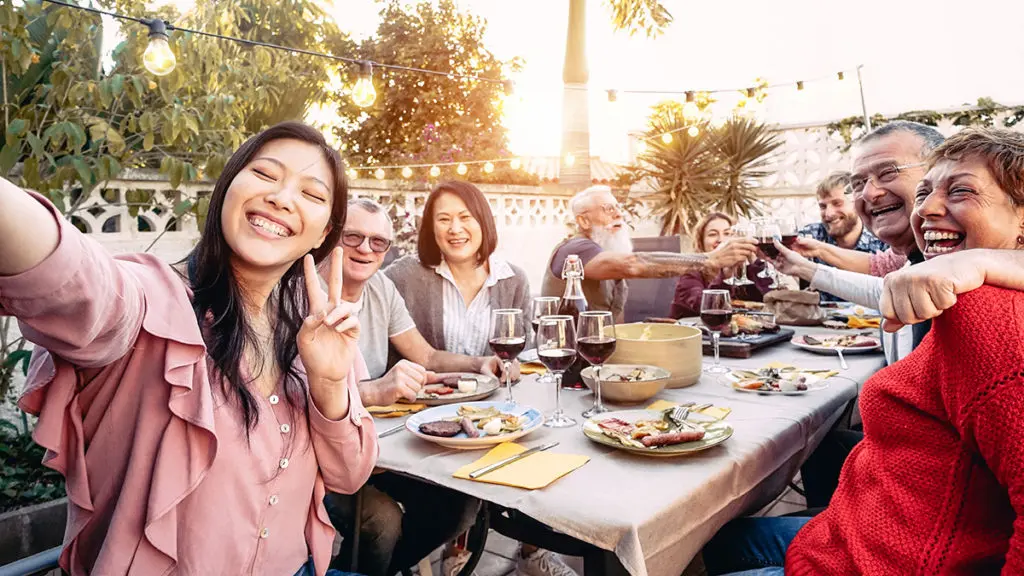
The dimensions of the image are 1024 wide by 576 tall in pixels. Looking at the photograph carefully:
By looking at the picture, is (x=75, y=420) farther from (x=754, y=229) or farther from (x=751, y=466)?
(x=754, y=229)

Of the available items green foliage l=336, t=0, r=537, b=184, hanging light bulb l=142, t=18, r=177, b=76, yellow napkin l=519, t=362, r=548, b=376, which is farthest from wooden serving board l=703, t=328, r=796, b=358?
green foliage l=336, t=0, r=537, b=184

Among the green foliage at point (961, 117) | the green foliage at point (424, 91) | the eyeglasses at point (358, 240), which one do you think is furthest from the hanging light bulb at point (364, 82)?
the green foliage at point (424, 91)

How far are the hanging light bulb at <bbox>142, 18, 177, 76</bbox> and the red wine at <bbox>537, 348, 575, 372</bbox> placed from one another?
2.10m

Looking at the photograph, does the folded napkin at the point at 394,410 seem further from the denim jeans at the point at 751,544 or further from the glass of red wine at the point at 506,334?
the denim jeans at the point at 751,544

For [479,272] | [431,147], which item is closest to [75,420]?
[479,272]

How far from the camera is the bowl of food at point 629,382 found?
1.74 meters

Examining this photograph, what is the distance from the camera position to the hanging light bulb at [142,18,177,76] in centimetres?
260

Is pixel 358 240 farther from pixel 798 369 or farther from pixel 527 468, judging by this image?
pixel 798 369

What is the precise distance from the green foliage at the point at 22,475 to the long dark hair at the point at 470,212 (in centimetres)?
181

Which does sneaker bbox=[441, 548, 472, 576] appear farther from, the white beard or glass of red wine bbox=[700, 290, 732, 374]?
the white beard

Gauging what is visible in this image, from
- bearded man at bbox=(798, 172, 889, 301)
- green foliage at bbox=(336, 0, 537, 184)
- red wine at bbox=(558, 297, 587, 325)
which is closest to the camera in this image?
red wine at bbox=(558, 297, 587, 325)

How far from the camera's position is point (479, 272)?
2.99 m

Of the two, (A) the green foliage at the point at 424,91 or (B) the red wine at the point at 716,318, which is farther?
(A) the green foliage at the point at 424,91

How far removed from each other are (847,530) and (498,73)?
37.0ft
